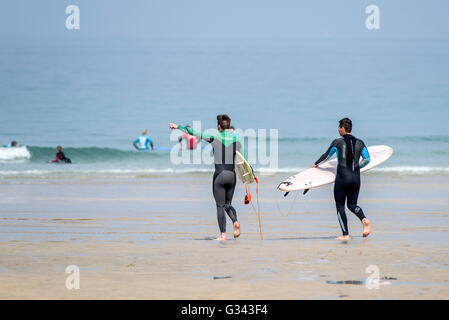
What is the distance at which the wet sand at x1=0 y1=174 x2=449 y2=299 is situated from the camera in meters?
7.66

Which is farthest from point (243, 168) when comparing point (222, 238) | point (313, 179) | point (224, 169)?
Result: point (313, 179)

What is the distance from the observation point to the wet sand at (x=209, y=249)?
7656 mm

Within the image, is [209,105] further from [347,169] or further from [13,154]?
[347,169]

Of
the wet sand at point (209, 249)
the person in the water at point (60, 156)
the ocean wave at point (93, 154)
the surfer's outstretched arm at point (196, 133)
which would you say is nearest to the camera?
the wet sand at point (209, 249)

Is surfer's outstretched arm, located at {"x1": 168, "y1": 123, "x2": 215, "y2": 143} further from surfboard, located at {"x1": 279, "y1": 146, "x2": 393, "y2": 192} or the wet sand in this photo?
surfboard, located at {"x1": 279, "y1": 146, "x2": 393, "y2": 192}

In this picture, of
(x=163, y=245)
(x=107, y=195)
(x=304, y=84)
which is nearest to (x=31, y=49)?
(x=304, y=84)

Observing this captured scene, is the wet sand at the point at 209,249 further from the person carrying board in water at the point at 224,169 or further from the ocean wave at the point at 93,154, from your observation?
the ocean wave at the point at 93,154

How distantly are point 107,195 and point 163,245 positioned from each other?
7.86 m

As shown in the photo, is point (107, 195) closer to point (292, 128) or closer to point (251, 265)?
point (251, 265)

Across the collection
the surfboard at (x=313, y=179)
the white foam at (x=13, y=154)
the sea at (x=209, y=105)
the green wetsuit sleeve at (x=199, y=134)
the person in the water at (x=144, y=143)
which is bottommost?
the surfboard at (x=313, y=179)

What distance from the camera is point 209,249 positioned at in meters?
10.1

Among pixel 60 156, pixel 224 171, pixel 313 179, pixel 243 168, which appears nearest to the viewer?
pixel 224 171

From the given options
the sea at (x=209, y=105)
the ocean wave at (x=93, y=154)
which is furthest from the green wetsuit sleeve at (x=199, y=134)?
the ocean wave at (x=93, y=154)

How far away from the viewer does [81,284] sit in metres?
7.84
